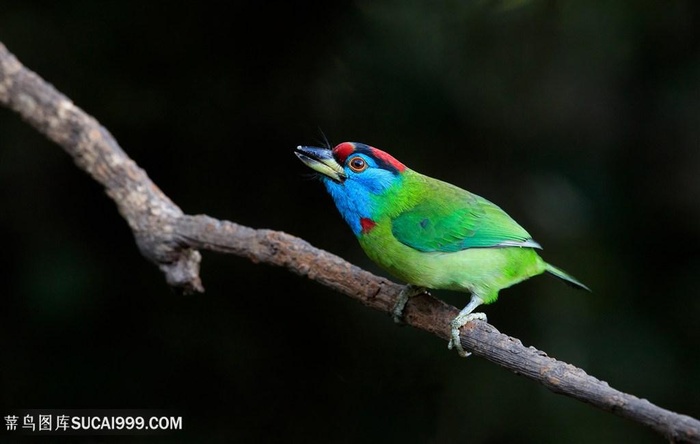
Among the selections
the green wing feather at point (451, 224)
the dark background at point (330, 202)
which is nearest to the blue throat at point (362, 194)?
the green wing feather at point (451, 224)

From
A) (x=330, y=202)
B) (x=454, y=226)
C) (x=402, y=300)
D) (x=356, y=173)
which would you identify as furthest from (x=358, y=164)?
(x=330, y=202)

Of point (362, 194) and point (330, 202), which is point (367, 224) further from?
point (330, 202)

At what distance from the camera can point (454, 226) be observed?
3.42 meters

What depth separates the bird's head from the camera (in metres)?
3.39

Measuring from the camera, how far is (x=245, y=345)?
15.5ft

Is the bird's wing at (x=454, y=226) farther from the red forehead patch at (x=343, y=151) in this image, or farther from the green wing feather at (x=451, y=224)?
the red forehead patch at (x=343, y=151)

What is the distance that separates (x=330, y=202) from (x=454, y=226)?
151cm

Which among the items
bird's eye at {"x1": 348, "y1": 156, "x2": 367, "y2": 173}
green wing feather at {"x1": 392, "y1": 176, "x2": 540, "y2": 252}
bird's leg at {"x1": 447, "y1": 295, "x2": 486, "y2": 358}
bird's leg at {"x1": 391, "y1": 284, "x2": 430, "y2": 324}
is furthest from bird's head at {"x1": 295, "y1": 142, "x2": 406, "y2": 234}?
bird's leg at {"x1": 447, "y1": 295, "x2": 486, "y2": 358}

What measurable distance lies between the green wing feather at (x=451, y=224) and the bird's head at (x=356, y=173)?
0.44 ft

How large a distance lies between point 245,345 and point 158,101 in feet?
4.91

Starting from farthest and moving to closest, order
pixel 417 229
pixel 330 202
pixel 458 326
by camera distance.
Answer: pixel 330 202 → pixel 417 229 → pixel 458 326

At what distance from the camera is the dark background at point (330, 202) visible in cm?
454

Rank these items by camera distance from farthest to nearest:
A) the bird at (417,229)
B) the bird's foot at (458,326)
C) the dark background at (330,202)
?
the dark background at (330,202) → the bird at (417,229) → the bird's foot at (458,326)

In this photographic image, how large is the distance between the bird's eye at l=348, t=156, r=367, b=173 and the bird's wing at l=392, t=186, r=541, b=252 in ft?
0.82
